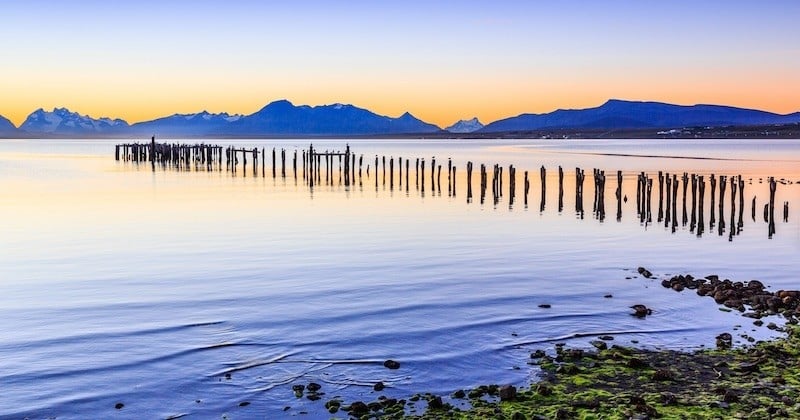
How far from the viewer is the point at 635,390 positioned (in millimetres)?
9672

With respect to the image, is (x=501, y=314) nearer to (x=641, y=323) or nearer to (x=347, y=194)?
(x=641, y=323)

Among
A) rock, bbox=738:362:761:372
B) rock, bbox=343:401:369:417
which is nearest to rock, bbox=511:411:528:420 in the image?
rock, bbox=343:401:369:417

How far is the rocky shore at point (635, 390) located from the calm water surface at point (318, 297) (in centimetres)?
54

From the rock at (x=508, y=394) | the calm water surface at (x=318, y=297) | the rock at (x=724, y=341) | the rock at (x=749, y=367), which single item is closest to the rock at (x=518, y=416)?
the rock at (x=508, y=394)

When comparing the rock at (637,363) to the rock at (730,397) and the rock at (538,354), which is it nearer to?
the rock at (538,354)

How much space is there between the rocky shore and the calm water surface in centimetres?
54

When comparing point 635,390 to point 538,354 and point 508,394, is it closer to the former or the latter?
point 508,394

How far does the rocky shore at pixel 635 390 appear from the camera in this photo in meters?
8.80

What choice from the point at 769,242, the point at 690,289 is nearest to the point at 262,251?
the point at 690,289

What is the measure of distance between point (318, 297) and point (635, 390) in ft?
26.1

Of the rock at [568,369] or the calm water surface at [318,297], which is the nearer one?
the rock at [568,369]

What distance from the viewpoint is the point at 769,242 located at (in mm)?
25172

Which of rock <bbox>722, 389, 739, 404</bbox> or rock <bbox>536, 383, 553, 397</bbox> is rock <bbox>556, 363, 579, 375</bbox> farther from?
rock <bbox>722, 389, 739, 404</bbox>

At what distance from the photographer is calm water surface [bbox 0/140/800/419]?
10609mm
